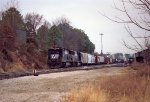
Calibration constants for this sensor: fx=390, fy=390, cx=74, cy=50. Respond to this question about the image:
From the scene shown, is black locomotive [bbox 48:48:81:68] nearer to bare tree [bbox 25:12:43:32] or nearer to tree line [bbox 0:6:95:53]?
tree line [bbox 0:6:95:53]

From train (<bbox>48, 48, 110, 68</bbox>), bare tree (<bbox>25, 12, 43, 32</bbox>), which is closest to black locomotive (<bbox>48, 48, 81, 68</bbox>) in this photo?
train (<bbox>48, 48, 110, 68</bbox>)

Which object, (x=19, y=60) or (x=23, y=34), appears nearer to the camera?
(x=19, y=60)

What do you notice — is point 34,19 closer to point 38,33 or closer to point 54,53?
point 38,33

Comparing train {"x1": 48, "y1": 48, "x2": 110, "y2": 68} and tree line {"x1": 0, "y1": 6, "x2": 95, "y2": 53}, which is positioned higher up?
tree line {"x1": 0, "y1": 6, "x2": 95, "y2": 53}

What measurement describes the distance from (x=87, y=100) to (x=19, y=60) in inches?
1777

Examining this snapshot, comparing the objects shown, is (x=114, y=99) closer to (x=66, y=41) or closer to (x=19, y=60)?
(x=19, y=60)

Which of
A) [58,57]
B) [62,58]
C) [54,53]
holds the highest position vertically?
[54,53]

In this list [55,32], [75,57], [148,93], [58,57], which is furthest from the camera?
[55,32]

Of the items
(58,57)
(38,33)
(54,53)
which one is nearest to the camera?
(58,57)

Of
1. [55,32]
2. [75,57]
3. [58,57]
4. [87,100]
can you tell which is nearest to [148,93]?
[87,100]

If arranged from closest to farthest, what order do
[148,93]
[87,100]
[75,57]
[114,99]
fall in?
[148,93] < [87,100] < [114,99] < [75,57]

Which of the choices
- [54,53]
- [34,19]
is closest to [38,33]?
[34,19]

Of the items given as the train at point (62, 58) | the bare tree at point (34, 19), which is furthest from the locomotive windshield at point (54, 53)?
the bare tree at point (34, 19)

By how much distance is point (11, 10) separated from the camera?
7381 centimetres
